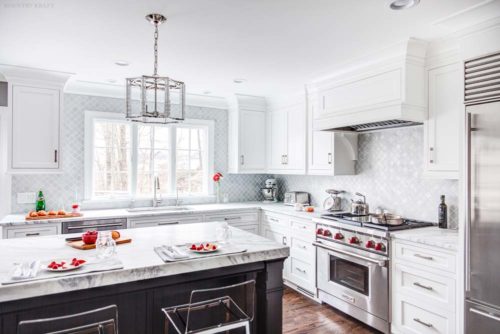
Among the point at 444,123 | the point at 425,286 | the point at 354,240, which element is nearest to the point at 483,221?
the point at 425,286

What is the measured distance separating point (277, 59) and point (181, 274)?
2.23m

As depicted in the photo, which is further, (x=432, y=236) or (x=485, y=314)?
(x=432, y=236)

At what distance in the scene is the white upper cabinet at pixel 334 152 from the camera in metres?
3.93

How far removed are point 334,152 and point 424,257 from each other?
1566 millimetres

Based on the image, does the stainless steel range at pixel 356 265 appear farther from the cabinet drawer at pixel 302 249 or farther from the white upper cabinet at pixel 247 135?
the white upper cabinet at pixel 247 135

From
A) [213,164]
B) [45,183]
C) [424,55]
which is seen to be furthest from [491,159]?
[45,183]

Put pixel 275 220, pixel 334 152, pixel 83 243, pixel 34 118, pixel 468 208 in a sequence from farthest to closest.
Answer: pixel 275 220 → pixel 334 152 → pixel 34 118 → pixel 83 243 → pixel 468 208

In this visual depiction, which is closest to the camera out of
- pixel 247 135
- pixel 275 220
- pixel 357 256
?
pixel 357 256

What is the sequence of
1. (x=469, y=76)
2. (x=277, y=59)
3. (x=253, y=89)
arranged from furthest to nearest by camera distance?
(x=253, y=89) < (x=277, y=59) < (x=469, y=76)

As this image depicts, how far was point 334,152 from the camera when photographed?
3916 millimetres

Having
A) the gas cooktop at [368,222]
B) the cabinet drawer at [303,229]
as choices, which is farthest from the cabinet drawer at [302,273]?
the gas cooktop at [368,222]

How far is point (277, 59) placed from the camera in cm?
331

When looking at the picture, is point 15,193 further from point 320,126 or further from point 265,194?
point 320,126

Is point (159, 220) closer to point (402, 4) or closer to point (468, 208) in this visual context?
point (468, 208)
